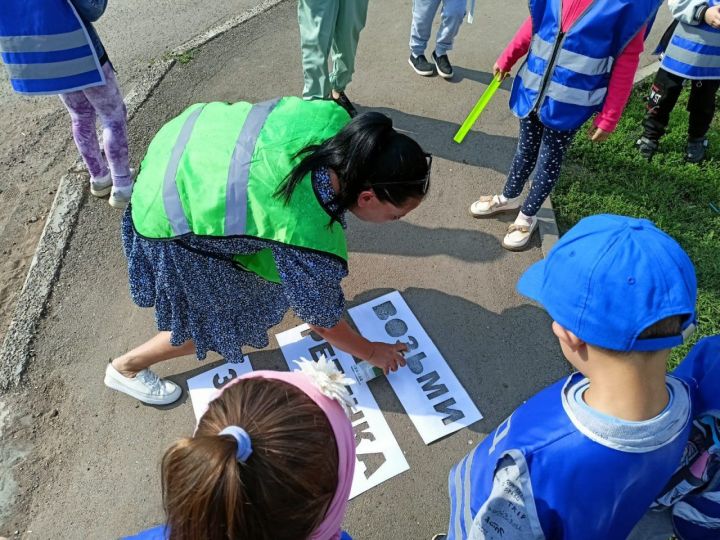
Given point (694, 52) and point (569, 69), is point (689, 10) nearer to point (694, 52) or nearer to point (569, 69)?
point (694, 52)

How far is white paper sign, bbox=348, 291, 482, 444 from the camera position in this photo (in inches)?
106

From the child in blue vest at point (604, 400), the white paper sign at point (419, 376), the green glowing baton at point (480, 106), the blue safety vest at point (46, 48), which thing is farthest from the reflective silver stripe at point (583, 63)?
the blue safety vest at point (46, 48)

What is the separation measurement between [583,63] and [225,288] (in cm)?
190

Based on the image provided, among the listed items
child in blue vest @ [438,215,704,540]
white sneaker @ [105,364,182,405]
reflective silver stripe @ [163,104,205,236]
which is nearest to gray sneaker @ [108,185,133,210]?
white sneaker @ [105,364,182,405]

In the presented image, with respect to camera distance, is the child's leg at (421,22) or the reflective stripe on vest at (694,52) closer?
the reflective stripe on vest at (694,52)

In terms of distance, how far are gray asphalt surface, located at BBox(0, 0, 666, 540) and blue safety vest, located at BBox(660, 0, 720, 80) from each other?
1.14 m

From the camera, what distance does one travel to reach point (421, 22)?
424 centimetres

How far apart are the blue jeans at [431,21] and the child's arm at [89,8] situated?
2.32 m

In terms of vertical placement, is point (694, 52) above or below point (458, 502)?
above

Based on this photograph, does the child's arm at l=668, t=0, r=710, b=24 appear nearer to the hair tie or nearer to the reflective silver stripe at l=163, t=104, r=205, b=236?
the reflective silver stripe at l=163, t=104, r=205, b=236

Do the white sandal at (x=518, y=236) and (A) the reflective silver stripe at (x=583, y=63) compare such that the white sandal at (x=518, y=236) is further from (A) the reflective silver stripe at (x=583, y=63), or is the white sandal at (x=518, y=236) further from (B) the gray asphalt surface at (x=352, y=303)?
(A) the reflective silver stripe at (x=583, y=63)

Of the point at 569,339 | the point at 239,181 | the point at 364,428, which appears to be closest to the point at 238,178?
the point at 239,181

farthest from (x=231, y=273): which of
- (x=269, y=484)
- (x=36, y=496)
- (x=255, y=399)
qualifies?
(x=36, y=496)

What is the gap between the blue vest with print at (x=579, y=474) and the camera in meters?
1.33
